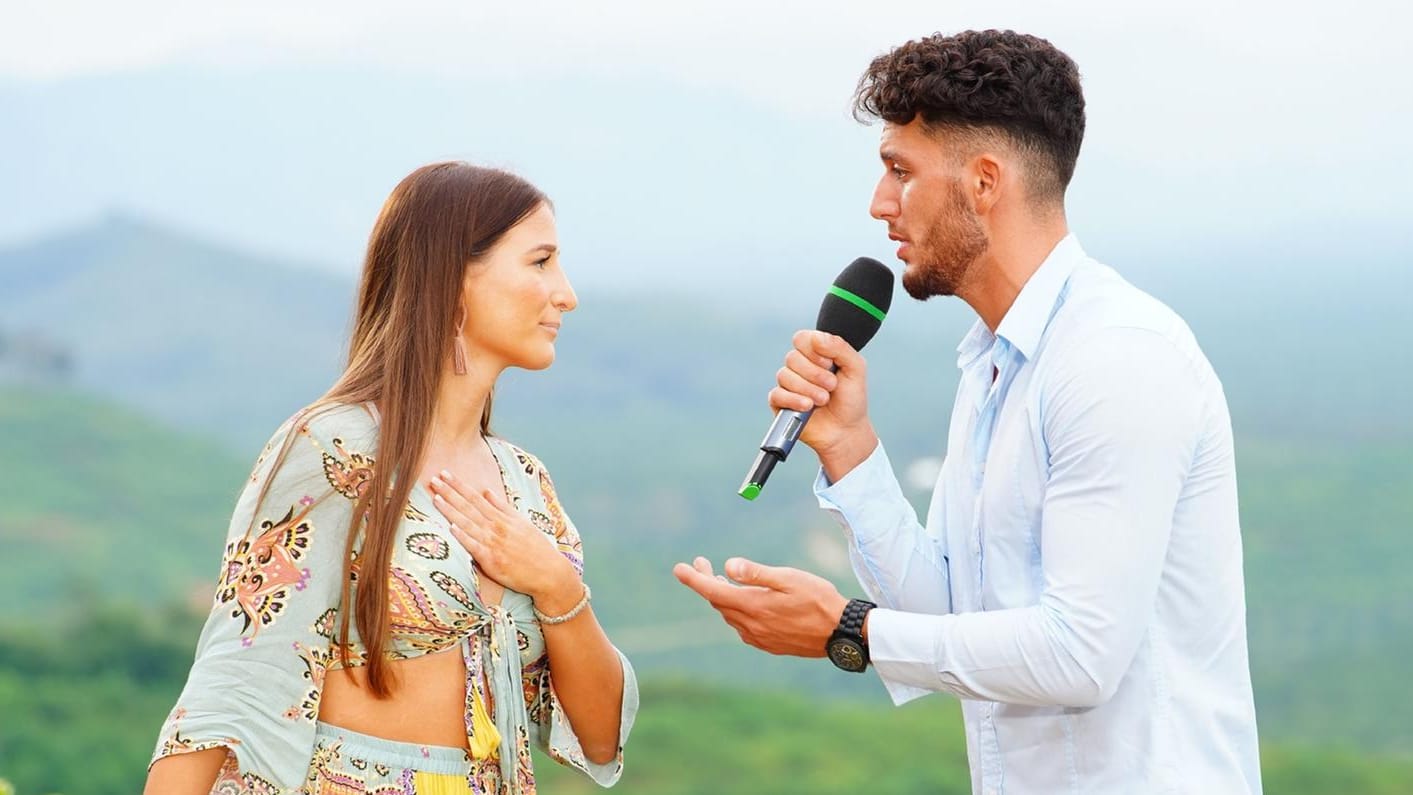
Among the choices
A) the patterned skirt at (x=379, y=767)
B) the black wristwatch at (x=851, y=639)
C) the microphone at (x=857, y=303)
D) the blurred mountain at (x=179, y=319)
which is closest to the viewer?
the black wristwatch at (x=851, y=639)

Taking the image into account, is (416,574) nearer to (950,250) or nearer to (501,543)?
(501,543)

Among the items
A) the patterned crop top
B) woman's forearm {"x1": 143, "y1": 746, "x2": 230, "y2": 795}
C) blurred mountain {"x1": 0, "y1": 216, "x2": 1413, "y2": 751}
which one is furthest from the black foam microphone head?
blurred mountain {"x1": 0, "y1": 216, "x2": 1413, "y2": 751}

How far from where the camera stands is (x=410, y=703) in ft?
8.36

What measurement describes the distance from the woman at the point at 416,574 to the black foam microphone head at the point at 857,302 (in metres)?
0.45

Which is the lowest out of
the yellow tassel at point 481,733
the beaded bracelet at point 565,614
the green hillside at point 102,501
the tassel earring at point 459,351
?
the green hillside at point 102,501

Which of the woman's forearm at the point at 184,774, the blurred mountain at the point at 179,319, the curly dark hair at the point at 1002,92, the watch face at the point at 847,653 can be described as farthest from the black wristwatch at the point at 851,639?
the blurred mountain at the point at 179,319

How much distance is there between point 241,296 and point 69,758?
59.1m

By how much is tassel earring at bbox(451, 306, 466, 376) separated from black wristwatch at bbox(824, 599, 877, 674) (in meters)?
0.77

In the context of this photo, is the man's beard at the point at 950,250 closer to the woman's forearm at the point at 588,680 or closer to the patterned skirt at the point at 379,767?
the woman's forearm at the point at 588,680

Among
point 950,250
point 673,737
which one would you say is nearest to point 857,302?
point 950,250

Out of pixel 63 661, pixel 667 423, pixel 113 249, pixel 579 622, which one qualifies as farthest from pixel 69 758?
pixel 113 249

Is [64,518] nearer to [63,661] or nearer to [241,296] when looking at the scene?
[63,661]

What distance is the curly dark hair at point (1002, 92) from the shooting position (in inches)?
96.9

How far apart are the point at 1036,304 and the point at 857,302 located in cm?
40
